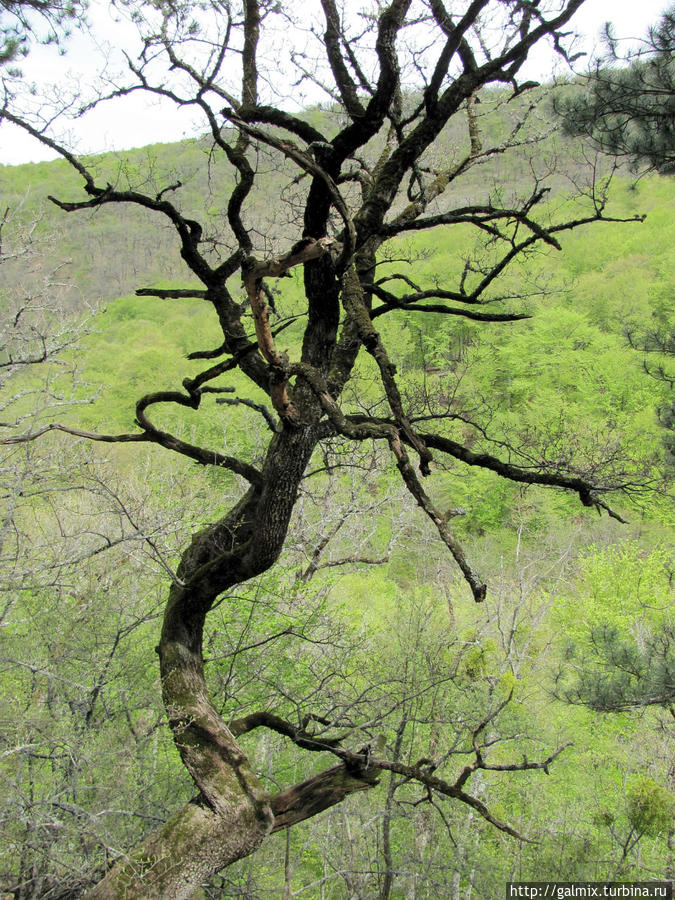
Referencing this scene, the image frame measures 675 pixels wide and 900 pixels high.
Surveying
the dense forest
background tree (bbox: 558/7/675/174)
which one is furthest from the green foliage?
background tree (bbox: 558/7/675/174)

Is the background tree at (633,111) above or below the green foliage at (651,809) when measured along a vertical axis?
above

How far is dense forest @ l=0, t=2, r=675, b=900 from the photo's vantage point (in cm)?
356

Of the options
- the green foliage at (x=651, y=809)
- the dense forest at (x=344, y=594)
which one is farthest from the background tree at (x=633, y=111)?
the green foliage at (x=651, y=809)

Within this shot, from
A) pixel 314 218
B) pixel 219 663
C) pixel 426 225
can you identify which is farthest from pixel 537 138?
pixel 219 663

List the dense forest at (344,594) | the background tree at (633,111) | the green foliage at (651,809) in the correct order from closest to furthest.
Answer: the dense forest at (344,594) → the background tree at (633,111) → the green foliage at (651,809)

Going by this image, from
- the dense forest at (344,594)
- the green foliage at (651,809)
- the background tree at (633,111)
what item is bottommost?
the green foliage at (651,809)

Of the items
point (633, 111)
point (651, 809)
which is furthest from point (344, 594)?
point (633, 111)

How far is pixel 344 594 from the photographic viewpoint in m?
16.6

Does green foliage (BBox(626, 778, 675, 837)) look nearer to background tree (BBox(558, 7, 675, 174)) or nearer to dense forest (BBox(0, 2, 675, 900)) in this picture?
dense forest (BBox(0, 2, 675, 900))

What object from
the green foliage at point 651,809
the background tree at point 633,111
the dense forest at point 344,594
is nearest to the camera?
the dense forest at point 344,594

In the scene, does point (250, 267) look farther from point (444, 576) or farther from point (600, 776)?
point (444, 576)

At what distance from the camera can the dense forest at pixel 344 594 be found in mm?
3562

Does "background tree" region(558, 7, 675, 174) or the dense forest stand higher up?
"background tree" region(558, 7, 675, 174)

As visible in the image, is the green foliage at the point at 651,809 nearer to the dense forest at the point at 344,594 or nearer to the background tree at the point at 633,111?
the dense forest at the point at 344,594
